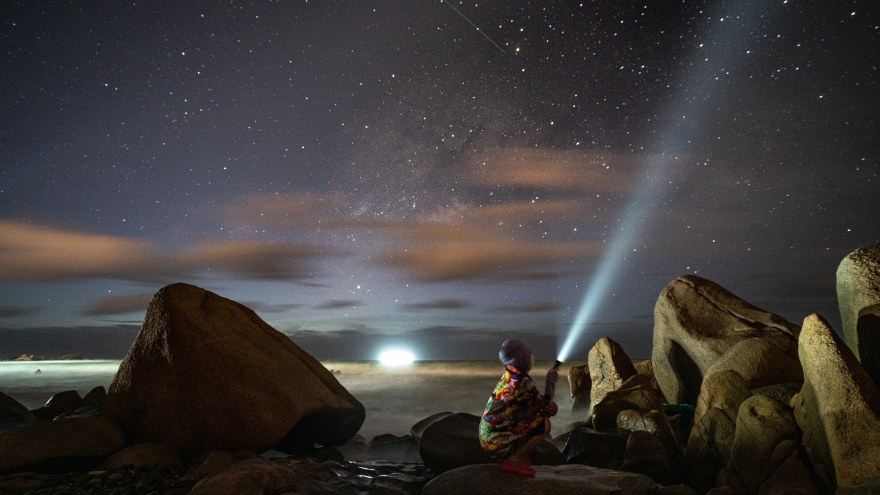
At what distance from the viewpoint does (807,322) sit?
24.3 feet

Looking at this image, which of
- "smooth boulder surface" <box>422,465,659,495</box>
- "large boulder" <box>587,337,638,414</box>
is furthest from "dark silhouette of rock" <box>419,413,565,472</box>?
"large boulder" <box>587,337,638,414</box>

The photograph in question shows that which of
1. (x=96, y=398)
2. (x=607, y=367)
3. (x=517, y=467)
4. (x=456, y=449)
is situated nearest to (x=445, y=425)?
(x=456, y=449)

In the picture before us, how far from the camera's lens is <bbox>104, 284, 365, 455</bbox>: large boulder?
29.4 feet

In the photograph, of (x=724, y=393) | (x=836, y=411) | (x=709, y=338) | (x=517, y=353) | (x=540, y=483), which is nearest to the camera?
(x=517, y=353)

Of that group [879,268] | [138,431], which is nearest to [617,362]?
[879,268]

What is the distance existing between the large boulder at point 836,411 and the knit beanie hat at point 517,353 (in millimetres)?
3880

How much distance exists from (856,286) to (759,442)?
143 inches

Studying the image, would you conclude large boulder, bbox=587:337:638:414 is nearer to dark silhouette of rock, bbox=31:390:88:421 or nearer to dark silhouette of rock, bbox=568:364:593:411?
dark silhouette of rock, bbox=568:364:593:411

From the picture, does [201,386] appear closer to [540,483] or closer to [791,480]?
[540,483]

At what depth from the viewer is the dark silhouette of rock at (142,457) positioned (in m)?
7.98

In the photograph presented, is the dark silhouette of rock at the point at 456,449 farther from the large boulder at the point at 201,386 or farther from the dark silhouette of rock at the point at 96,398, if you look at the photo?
the dark silhouette of rock at the point at 96,398

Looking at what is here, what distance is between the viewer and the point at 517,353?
5953mm

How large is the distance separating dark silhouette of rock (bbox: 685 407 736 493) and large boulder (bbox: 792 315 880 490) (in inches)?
44.5

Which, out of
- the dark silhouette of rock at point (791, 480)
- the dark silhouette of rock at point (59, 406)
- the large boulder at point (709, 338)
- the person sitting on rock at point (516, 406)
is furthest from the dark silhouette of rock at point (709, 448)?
the dark silhouette of rock at point (59, 406)
